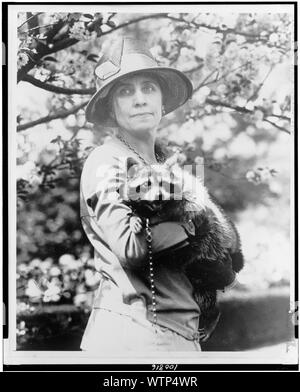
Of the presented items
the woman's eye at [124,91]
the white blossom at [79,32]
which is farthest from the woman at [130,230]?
the white blossom at [79,32]

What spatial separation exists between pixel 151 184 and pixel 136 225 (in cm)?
15

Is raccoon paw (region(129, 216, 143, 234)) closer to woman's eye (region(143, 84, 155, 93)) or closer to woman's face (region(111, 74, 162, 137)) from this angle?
woman's face (region(111, 74, 162, 137))

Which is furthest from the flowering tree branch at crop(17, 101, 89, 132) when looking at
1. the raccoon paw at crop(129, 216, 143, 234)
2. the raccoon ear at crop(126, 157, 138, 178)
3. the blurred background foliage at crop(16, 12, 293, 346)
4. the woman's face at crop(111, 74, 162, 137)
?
the raccoon paw at crop(129, 216, 143, 234)

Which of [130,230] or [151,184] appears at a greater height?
[151,184]

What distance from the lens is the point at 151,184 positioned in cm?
197

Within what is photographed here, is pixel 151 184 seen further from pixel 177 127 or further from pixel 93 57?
pixel 93 57

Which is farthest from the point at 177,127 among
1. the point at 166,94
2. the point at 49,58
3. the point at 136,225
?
the point at 49,58

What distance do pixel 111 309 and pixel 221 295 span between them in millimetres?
361

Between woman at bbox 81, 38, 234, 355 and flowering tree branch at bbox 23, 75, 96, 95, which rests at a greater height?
flowering tree branch at bbox 23, 75, 96, 95

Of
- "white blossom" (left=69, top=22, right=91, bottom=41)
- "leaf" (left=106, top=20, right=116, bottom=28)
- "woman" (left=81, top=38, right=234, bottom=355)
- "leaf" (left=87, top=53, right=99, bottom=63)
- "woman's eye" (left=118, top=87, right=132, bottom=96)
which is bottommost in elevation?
"woman" (left=81, top=38, right=234, bottom=355)

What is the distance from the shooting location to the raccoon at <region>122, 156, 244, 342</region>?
194 cm

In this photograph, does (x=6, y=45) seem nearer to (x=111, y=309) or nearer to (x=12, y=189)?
(x=12, y=189)

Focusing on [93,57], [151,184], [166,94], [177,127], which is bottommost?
[151,184]

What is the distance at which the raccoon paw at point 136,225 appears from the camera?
75.8 inches
